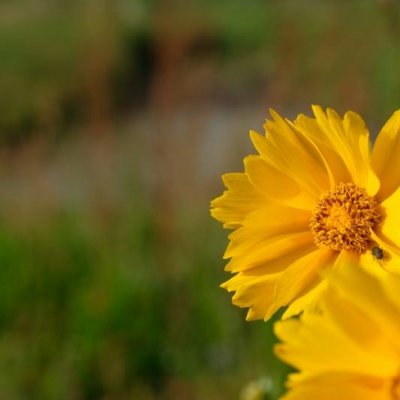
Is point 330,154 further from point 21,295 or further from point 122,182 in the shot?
point 122,182

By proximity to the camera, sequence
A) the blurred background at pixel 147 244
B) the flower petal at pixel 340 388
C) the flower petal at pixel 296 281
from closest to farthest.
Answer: the flower petal at pixel 340 388
the flower petal at pixel 296 281
the blurred background at pixel 147 244

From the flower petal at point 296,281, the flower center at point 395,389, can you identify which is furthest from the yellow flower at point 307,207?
the flower center at point 395,389

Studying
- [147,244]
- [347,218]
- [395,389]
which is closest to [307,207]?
A: [347,218]

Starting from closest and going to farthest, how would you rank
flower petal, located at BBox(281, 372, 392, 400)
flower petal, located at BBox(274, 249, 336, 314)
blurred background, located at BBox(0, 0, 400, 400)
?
1. flower petal, located at BBox(281, 372, 392, 400)
2. flower petal, located at BBox(274, 249, 336, 314)
3. blurred background, located at BBox(0, 0, 400, 400)

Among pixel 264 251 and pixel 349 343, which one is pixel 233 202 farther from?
pixel 349 343

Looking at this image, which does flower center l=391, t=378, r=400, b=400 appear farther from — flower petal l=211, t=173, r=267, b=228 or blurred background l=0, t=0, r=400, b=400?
blurred background l=0, t=0, r=400, b=400

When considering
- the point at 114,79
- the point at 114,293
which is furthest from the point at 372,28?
the point at 114,79

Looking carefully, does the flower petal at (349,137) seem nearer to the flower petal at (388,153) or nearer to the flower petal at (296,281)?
the flower petal at (388,153)

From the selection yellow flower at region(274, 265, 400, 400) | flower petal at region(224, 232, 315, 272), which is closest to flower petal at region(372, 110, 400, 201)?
flower petal at region(224, 232, 315, 272)
